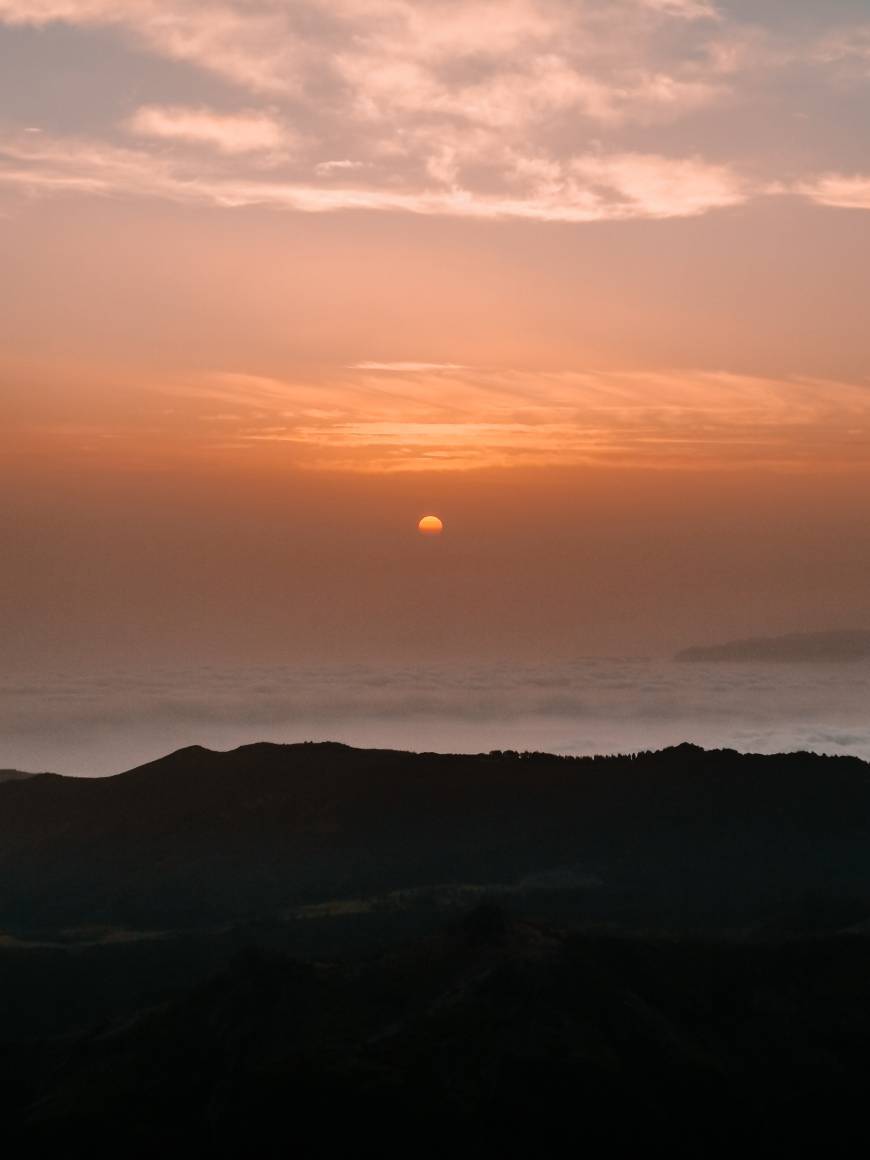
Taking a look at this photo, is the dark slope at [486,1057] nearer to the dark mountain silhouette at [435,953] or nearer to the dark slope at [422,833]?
the dark mountain silhouette at [435,953]

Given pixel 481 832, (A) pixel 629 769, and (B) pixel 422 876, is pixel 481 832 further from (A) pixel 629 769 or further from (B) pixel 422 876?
(A) pixel 629 769

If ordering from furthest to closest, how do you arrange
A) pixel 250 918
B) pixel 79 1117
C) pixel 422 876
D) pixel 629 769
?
pixel 629 769, pixel 422 876, pixel 250 918, pixel 79 1117

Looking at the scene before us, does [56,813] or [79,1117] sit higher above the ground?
[56,813]

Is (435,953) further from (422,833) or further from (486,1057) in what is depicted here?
(422,833)

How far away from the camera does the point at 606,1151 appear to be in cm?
6438

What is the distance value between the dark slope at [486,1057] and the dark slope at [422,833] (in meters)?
29.5

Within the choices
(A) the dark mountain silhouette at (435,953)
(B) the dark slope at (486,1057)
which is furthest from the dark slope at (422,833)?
(B) the dark slope at (486,1057)

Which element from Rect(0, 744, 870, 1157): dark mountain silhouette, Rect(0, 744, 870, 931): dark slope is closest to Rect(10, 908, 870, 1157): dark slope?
Rect(0, 744, 870, 1157): dark mountain silhouette

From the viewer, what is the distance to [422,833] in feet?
445

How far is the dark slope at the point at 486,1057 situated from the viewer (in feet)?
217

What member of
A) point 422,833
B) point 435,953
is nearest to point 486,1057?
point 435,953

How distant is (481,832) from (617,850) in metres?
12.7

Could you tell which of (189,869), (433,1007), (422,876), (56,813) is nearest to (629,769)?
(422,876)

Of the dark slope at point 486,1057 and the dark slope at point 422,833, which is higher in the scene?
the dark slope at point 422,833
